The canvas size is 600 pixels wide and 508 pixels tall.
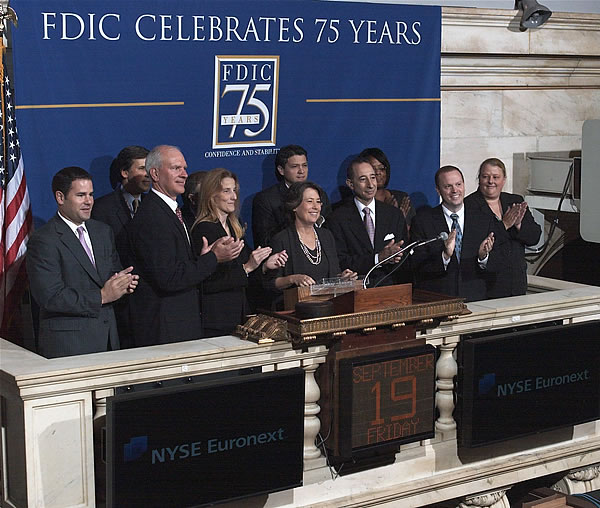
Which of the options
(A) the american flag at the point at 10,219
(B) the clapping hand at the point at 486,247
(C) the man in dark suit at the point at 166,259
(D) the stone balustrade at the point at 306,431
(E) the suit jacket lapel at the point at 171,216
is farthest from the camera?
(B) the clapping hand at the point at 486,247

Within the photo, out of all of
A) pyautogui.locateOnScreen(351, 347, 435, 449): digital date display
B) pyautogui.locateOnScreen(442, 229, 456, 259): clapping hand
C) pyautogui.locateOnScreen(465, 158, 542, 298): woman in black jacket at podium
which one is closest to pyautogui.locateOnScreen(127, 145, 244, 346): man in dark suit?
pyautogui.locateOnScreen(351, 347, 435, 449): digital date display

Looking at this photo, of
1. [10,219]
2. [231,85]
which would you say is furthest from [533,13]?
[10,219]

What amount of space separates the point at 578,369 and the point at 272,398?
2.32 metres

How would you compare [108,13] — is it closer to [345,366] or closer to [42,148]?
[42,148]

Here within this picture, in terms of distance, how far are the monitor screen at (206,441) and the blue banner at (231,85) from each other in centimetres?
231

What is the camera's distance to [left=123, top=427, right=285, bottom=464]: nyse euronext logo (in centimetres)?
554

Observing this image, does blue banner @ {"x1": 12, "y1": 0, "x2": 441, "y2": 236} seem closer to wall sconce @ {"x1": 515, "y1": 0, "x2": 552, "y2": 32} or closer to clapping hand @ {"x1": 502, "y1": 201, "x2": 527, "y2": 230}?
wall sconce @ {"x1": 515, "y1": 0, "x2": 552, "y2": 32}

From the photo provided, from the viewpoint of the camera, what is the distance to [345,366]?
6.22m

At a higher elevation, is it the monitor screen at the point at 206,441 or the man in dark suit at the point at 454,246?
the man in dark suit at the point at 454,246

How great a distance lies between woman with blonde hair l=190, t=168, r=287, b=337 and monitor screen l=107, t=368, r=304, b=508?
921 mm

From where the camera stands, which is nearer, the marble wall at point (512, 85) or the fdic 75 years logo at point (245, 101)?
the fdic 75 years logo at point (245, 101)

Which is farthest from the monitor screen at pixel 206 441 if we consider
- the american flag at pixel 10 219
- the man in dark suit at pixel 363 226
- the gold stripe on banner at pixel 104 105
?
the gold stripe on banner at pixel 104 105

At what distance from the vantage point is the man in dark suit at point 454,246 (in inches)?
301

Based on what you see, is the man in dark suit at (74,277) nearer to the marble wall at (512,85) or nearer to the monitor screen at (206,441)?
the monitor screen at (206,441)
